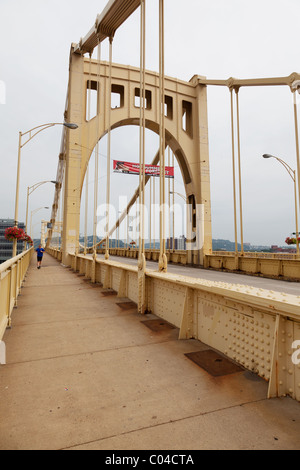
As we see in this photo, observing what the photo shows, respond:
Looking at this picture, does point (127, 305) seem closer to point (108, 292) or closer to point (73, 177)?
point (108, 292)

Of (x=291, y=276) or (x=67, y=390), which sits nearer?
(x=67, y=390)

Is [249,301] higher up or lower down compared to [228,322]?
higher up

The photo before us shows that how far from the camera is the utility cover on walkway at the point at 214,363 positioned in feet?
9.52

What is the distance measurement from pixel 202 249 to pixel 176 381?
61.1 ft

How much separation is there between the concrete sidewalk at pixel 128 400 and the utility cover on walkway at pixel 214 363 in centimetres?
8

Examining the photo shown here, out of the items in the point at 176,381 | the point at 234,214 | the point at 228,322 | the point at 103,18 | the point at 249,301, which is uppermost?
the point at 103,18

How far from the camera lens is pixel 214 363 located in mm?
3119

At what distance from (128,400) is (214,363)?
1.24 meters

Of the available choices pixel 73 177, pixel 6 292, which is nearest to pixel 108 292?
pixel 6 292

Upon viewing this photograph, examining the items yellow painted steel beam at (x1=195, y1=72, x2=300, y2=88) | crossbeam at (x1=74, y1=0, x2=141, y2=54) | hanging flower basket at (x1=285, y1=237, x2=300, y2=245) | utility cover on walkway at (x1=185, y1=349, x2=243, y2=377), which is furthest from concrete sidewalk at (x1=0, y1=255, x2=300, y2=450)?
hanging flower basket at (x1=285, y1=237, x2=300, y2=245)

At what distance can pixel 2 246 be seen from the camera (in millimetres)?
89562

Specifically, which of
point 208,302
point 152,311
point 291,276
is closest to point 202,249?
point 291,276
